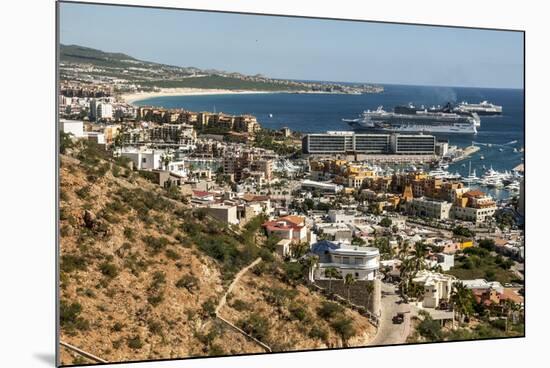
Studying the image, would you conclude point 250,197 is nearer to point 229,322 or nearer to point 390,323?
point 229,322

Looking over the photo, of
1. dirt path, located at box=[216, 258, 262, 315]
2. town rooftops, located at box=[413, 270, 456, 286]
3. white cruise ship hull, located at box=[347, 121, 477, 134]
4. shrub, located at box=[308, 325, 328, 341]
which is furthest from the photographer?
white cruise ship hull, located at box=[347, 121, 477, 134]

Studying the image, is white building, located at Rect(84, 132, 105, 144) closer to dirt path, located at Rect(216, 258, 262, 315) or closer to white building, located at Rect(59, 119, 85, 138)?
white building, located at Rect(59, 119, 85, 138)

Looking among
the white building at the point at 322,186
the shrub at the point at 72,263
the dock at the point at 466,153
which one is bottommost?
the shrub at the point at 72,263

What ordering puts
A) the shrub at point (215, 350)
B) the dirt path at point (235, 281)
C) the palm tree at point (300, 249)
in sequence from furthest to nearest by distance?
the palm tree at point (300, 249) < the dirt path at point (235, 281) < the shrub at point (215, 350)

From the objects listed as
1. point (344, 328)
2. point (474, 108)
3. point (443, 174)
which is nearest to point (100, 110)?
point (344, 328)

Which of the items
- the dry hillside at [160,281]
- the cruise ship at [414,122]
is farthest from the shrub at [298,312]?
the cruise ship at [414,122]

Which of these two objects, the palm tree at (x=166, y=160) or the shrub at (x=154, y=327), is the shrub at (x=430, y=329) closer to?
the shrub at (x=154, y=327)

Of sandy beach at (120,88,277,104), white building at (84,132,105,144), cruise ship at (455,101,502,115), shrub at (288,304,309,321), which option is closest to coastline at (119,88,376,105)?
sandy beach at (120,88,277,104)
